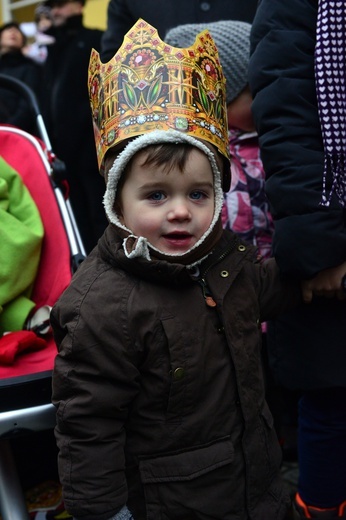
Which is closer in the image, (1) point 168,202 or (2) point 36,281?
(1) point 168,202

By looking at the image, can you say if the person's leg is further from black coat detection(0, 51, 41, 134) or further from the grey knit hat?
black coat detection(0, 51, 41, 134)

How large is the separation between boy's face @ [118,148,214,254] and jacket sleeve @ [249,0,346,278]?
25 centimetres

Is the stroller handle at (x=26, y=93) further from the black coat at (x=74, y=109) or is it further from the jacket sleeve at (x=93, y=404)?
the black coat at (x=74, y=109)

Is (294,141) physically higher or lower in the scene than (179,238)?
higher

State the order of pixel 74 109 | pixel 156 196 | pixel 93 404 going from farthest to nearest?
pixel 74 109 → pixel 156 196 → pixel 93 404

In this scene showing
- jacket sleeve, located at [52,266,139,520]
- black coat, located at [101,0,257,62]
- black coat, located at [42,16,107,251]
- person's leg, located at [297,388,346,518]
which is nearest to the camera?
jacket sleeve, located at [52,266,139,520]

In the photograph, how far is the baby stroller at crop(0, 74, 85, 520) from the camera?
79.7 inches

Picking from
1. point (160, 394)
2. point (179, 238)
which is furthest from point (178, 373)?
point (179, 238)

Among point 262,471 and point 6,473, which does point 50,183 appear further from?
point 262,471

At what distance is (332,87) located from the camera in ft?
6.82

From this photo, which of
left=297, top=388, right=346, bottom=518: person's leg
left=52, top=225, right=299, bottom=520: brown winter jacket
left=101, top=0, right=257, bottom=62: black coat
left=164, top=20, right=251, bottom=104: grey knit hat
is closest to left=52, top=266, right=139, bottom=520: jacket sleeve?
left=52, top=225, right=299, bottom=520: brown winter jacket

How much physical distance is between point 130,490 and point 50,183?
114 cm

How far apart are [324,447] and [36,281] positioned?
3.55 ft

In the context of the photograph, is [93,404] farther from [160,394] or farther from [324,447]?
[324,447]
